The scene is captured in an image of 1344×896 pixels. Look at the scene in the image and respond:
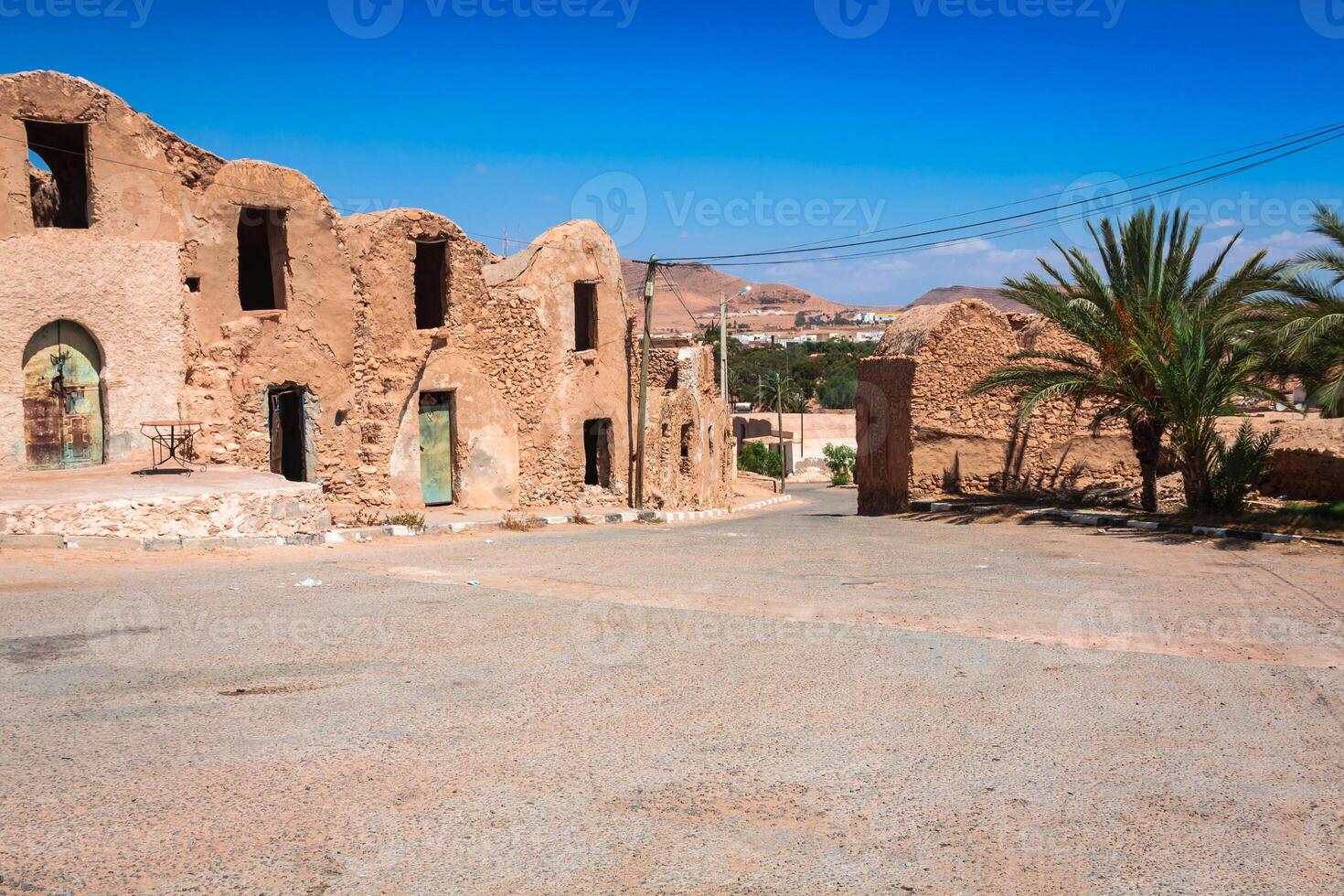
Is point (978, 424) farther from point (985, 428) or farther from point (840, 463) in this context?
point (840, 463)

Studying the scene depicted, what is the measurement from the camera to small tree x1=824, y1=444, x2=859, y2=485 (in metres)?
57.8

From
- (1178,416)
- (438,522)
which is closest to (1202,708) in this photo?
(1178,416)

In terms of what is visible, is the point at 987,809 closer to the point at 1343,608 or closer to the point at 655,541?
the point at 1343,608

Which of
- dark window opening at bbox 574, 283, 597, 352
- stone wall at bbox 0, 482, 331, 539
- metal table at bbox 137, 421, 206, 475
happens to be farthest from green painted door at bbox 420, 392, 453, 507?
stone wall at bbox 0, 482, 331, 539

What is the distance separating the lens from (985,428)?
69.7ft

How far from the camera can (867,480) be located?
24297 millimetres

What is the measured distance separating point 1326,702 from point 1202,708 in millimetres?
855

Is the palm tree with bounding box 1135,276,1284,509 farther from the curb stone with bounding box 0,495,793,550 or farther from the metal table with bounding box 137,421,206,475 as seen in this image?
the metal table with bounding box 137,421,206,475

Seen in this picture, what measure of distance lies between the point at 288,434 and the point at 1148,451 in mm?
A: 15025

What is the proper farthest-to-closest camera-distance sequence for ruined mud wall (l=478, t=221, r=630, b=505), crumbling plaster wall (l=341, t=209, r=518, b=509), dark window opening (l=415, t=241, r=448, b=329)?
dark window opening (l=415, t=241, r=448, b=329) → ruined mud wall (l=478, t=221, r=630, b=505) → crumbling plaster wall (l=341, t=209, r=518, b=509)

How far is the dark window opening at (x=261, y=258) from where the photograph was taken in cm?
1877

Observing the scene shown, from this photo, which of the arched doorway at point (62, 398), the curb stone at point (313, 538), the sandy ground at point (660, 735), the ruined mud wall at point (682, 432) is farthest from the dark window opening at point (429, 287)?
the sandy ground at point (660, 735)

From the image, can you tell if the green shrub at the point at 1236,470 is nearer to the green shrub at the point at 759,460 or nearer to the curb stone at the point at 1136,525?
the curb stone at the point at 1136,525

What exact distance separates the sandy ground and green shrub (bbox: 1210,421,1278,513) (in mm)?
5835
